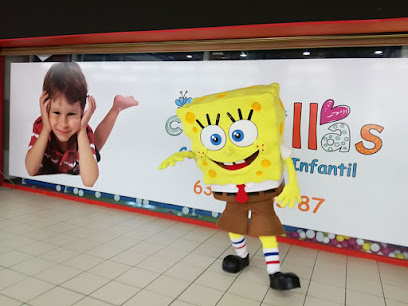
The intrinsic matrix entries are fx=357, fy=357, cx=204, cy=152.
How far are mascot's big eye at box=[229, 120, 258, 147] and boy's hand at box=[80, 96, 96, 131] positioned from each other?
9.08 ft

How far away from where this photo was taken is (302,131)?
12.1ft

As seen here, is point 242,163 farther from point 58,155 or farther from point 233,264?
point 58,155

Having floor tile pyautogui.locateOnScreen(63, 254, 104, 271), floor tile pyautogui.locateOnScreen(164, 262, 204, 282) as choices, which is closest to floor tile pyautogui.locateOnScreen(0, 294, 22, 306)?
floor tile pyautogui.locateOnScreen(63, 254, 104, 271)

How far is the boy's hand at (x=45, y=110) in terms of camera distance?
16.9 ft

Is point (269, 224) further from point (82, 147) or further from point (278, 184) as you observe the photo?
point (82, 147)

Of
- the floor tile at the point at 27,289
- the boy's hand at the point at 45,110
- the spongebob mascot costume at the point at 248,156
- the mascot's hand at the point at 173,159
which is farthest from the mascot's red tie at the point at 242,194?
the boy's hand at the point at 45,110

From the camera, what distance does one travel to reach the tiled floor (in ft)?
8.83

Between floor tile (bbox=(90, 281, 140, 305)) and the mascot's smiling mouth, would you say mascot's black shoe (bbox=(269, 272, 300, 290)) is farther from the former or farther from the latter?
floor tile (bbox=(90, 281, 140, 305))

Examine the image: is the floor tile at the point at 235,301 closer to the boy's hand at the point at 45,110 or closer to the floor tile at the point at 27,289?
the floor tile at the point at 27,289

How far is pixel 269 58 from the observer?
3.85 metres

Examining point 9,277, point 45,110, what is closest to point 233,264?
point 9,277

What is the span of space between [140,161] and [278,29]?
235cm

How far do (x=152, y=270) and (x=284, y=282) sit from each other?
113 cm

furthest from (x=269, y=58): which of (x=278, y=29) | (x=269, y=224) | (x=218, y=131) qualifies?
(x=269, y=224)
